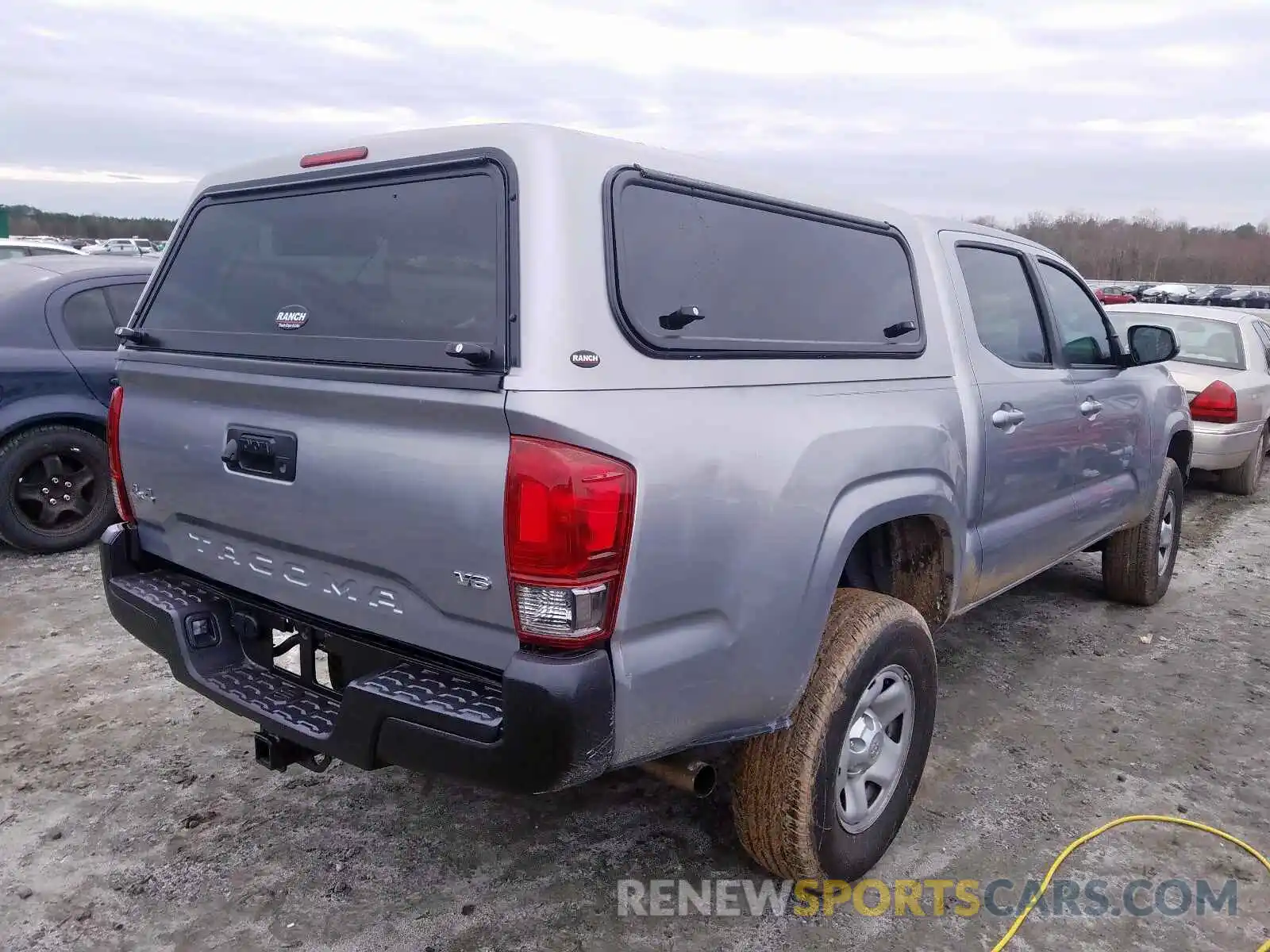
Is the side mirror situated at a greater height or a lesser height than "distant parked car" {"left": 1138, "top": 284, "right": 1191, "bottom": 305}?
lesser

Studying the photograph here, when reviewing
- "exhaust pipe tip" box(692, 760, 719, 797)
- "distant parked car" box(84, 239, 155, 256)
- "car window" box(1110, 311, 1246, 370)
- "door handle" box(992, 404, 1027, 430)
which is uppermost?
"distant parked car" box(84, 239, 155, 256)

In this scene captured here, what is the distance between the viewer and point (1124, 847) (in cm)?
307

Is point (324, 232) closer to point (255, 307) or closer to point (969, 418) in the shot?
point (255, 307)

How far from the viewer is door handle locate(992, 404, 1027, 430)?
3447mm

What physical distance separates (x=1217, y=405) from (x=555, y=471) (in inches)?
302

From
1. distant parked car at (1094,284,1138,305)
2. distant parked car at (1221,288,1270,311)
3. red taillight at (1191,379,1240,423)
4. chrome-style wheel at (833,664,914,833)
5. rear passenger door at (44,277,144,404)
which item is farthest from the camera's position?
distant parked car at (1221,288,1270,311)

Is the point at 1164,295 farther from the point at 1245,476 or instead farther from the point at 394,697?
the point at 394,697

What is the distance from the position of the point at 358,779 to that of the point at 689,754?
1.48m

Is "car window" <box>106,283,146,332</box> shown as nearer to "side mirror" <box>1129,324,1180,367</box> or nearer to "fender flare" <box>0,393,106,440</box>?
"fender flare" <box>0,393,106,440</box>

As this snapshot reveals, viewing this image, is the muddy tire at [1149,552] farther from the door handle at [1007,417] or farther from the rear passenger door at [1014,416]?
the door handle at [1007,417]

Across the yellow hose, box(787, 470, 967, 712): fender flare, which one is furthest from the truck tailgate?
the yellow hose

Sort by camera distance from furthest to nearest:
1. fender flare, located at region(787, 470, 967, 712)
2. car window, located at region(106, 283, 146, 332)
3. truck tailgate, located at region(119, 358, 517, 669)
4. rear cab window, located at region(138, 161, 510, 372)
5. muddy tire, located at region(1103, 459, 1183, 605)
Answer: car window, located at region(106, 283, 146, 332)
muddy tire, located at region(1103, 459, 1183, 605)
fender flare, located at region(787, 470, 967, 712)
rear cab window, located at region(138, 161, 510, 372)
truck tailgate, located at region(119, 358, 517, 669)

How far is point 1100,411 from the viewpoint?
4.26 meters

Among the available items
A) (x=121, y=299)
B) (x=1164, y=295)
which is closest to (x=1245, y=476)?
(x=121, y=299)
